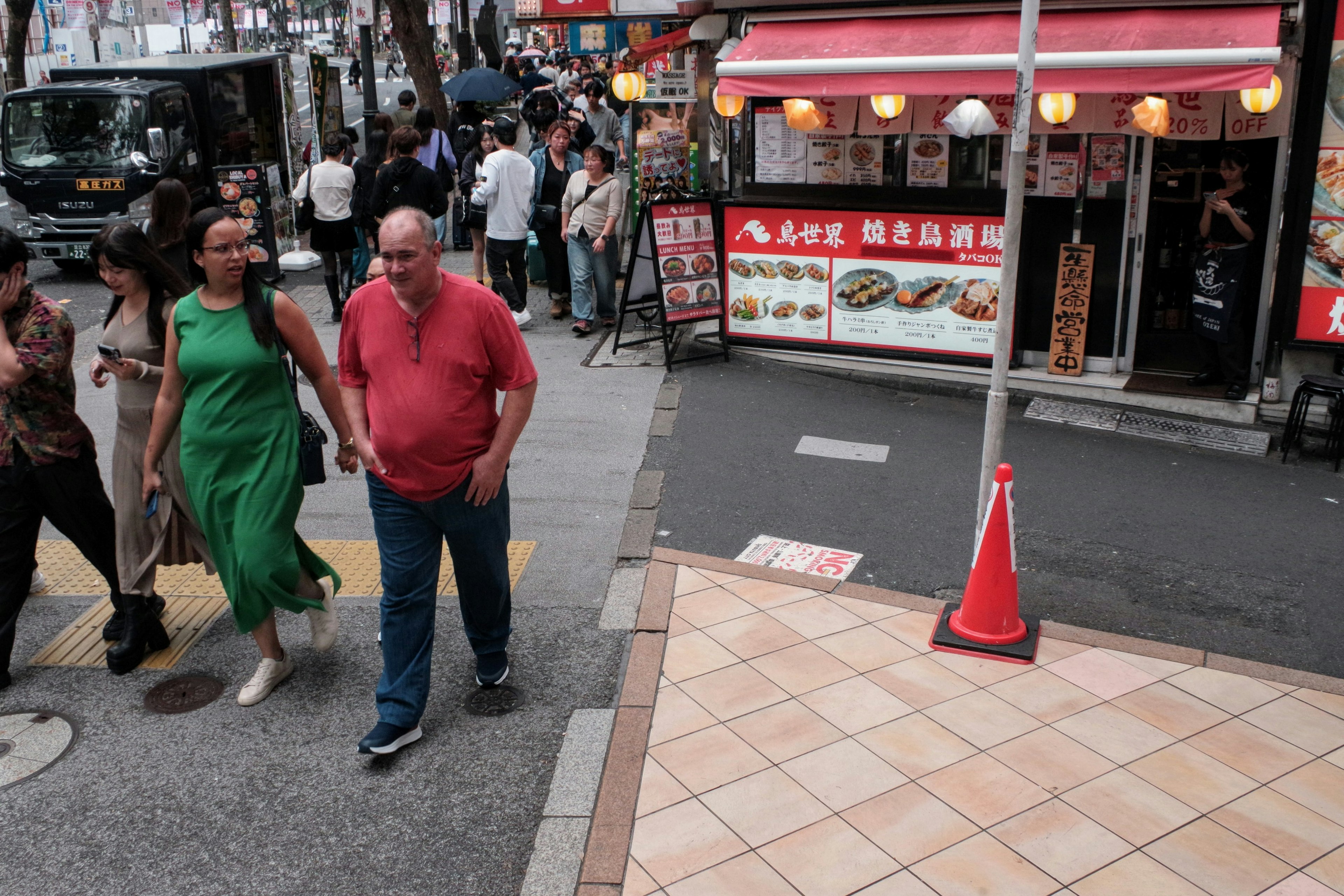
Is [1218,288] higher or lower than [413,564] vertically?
higher

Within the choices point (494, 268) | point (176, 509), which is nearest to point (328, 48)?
point (494, 268)

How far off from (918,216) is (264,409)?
5.95 meters

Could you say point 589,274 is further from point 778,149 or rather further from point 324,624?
point 324,624

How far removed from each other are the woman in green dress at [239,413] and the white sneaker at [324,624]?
0.80 ft

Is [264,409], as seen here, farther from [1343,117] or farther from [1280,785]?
[1343,117]

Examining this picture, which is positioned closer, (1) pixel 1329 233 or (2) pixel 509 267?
(1) pixel 1329 233

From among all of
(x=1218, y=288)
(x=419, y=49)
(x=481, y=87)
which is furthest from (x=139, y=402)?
(x=419, y=49)

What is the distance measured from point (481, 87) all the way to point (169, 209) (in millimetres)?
13027

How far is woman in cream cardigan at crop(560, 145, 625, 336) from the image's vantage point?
1028cm

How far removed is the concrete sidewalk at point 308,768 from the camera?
3.81 meters

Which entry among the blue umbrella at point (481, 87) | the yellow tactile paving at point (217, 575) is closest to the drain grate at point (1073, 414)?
the yellow tactile paving at point (217, 575)

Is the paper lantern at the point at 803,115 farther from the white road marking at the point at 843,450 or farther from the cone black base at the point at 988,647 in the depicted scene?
the cone black base at the point at 988,647

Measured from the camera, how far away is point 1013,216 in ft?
16.5

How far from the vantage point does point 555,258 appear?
11.4 metres
